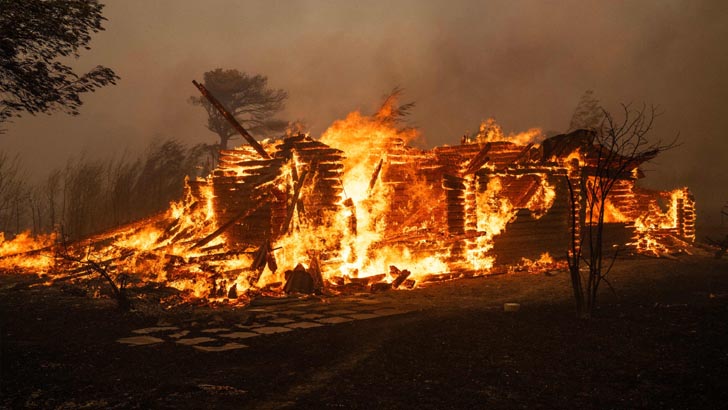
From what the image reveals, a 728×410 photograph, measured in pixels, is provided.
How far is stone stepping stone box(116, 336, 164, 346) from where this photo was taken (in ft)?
20.9

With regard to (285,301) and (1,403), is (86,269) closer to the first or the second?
(285,301)

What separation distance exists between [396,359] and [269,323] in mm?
2700

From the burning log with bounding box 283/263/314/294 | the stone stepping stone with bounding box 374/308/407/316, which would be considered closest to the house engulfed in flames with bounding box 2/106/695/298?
the burning log with bounding box 283/263/314/294

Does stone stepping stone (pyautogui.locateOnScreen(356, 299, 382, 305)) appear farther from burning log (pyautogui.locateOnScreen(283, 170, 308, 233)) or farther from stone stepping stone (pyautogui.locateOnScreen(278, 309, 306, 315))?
burning log (pyautogui.locateOnScreen(283, 170, 308, 233))

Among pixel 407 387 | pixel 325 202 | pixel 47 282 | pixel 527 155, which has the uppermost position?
pixel 527 155

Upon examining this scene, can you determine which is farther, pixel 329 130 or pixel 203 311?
pixel 329 130

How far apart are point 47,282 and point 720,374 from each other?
12460mm

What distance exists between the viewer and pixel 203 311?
8.56 metres

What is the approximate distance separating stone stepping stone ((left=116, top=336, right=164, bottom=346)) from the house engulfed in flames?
10.4 ft

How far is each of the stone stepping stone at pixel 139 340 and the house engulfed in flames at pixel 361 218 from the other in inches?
125

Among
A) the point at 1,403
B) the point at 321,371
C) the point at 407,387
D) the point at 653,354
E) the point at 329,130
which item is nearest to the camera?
the point at 1,403

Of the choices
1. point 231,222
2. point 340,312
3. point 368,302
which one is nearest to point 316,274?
point 368,302

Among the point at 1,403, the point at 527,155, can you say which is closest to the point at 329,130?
the point at 527,155

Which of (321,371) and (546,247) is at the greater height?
(546,247)
